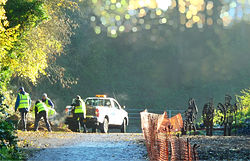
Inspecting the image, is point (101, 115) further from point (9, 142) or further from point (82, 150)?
point (9, 142)

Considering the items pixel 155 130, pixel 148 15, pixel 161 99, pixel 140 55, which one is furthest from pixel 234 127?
pixel 148 15

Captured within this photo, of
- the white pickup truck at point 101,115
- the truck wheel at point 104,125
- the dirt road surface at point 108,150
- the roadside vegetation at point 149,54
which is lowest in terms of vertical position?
the dirt road surface at point 108,150

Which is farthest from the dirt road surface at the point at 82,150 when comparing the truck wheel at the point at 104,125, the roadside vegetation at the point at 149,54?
the roadside vegetation at the point at 149,54

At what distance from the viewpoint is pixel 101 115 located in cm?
2405

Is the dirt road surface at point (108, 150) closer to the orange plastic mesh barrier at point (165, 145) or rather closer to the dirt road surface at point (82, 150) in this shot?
the dirt road surface at point (82, 150)

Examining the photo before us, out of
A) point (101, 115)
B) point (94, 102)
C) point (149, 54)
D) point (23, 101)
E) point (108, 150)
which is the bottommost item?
point (108, 150)

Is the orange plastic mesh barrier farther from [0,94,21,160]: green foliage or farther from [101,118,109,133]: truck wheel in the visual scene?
[101,118,109,133]: truck wheel

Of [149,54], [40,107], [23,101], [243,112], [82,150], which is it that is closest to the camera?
[82,150]

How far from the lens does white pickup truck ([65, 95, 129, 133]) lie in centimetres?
2381

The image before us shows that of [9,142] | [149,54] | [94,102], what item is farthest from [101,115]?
[149,54]

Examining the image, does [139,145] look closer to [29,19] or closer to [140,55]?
[29,19]

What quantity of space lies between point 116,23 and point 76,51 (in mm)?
8459

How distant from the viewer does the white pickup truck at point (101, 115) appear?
23.8 metres

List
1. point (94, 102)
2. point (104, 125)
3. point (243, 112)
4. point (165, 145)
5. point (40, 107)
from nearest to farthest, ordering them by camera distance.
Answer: point (165, 145)
point (40, 107)
point (243, 112)
point (104, 125)
point (94, 102)
